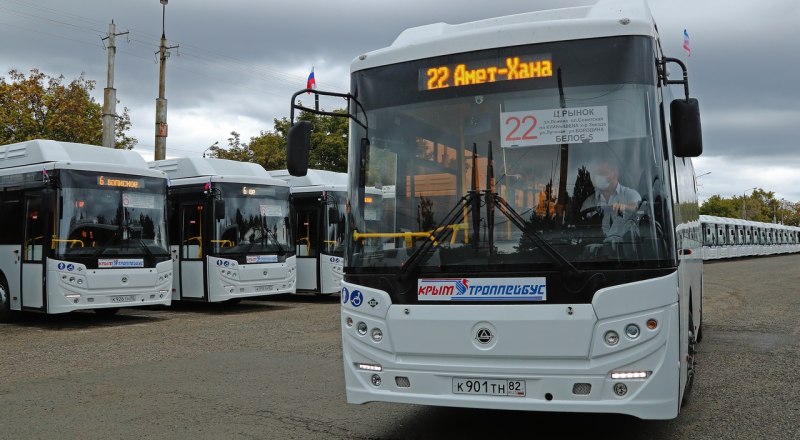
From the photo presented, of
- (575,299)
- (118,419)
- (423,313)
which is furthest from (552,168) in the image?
(118,419)

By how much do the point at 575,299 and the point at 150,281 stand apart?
12.3 meters

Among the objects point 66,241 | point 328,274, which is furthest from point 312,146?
point 66,241

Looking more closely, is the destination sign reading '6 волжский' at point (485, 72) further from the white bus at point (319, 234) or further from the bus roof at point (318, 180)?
the bus roof at point (318, 180)

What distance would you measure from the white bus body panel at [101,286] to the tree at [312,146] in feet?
86.0

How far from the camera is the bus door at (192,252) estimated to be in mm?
18000

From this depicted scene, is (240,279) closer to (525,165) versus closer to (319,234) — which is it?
(319,234)

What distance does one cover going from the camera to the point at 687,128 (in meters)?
5.38

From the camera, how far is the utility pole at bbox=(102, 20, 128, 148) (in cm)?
2669

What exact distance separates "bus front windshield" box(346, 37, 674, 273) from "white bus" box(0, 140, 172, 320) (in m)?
10.3

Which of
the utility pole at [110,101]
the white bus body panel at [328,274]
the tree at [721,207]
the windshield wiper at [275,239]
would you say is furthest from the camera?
the tree at [721,207]

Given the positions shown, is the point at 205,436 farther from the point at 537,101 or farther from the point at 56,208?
the point at 56,208

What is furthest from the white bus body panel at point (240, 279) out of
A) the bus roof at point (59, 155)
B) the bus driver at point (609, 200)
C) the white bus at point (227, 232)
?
the bus driver at point (609, 200)

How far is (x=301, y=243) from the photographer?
21.1m

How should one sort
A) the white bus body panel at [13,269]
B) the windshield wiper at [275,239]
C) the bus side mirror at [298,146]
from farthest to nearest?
1. the windshield wiper at [275,239]
2. the white bus body panel at [13,269]
3. the bus side mirror at [298,146]
